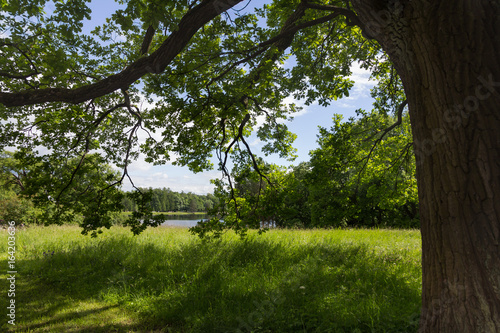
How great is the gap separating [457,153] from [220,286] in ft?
16.2

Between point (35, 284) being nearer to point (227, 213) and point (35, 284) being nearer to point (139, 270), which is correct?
point (139, 270)

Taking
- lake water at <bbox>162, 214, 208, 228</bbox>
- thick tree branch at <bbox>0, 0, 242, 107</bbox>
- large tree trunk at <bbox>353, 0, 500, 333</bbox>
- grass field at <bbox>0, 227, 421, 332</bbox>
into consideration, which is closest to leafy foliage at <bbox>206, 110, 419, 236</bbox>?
grass field at <bbox>0, 227, 421, 332</bbox>

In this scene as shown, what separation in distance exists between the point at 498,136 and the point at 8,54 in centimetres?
883

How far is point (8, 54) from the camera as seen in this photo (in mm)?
6238

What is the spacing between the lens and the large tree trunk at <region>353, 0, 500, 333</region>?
238 centimetres

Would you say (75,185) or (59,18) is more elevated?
(59,18)

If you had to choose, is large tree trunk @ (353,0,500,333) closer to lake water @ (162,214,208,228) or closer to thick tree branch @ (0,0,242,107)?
thick tree branch @ (0,0,242,107)

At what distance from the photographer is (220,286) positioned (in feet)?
19.1

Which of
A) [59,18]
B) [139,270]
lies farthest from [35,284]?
[59,18]

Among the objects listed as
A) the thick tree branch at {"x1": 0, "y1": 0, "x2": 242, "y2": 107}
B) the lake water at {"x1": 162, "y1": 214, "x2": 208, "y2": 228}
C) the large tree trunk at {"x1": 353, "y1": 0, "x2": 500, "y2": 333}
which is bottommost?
the lake water at {"x1": 162, "y1": 214, "x2": 208, "y2": 228}

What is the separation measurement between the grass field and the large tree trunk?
183 centimetres

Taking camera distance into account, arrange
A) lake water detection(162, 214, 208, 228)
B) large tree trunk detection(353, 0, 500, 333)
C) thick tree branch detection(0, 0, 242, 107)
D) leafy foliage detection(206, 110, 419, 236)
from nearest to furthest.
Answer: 1. large tree trunk detection(353, 0, 500, 333)
2. thick tree branch detection(0, 0, 242, 107)
3. leafy foliage detection(206, 110, 419, 236)
4. lake water detection(162, 214, 208, 228)

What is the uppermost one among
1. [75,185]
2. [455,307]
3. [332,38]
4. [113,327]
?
[332,38]

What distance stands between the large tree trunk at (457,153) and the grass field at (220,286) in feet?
6.01
